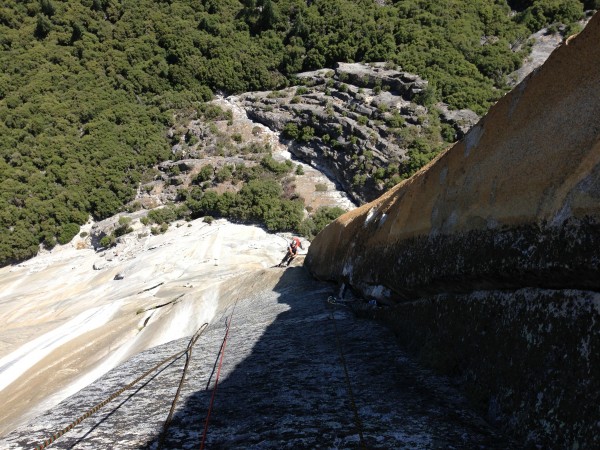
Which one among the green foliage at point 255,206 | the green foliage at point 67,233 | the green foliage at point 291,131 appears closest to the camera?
the green foliage at point 255,206

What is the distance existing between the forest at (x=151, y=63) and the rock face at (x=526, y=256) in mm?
32798

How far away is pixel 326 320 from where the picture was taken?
8.91 meters

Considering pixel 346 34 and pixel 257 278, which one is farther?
pixel 346 34

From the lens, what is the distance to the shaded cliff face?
343cm

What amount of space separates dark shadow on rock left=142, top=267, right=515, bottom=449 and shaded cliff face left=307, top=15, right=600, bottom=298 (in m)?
1.50

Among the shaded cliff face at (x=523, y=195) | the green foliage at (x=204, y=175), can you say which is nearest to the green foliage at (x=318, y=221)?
the green foliage at (x=204, y=175)

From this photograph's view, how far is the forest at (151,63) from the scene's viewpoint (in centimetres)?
4097

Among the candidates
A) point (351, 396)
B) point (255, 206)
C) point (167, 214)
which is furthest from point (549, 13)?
point (351, 396)

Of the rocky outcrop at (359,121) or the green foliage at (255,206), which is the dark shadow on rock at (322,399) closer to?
the green foliage at (255,206)

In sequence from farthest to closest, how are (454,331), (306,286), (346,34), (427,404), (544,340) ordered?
1. (346,34)
2. (306,286)
3. (454,331)
4. (427,404)
5. (544,340)

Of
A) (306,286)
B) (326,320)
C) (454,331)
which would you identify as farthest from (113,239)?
(454,331)

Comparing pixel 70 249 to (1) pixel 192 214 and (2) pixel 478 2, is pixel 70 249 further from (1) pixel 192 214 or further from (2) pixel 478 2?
(2) pixel 478 2

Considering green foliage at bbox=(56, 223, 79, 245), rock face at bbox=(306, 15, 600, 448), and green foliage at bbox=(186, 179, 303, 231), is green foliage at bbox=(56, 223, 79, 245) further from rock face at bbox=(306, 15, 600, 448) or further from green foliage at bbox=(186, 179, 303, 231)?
rock face at bbox=(306, 15, 600, 448)

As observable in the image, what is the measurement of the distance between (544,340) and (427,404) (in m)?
1.60
